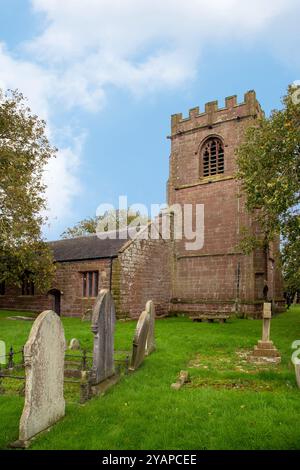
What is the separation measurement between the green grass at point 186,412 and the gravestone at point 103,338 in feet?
1.29

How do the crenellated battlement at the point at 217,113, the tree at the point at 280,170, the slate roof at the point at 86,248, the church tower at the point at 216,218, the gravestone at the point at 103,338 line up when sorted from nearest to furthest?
the gravestone at the point at 103,338 < the tree at the point at 280,170 < the slate roof at the point at 86,248 < the church tower at the point at 216,218 < the crenellated battlement at the point at 217,113

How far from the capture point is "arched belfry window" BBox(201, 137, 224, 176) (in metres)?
25.5

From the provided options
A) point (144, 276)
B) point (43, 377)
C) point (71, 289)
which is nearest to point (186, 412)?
point (43, 377)

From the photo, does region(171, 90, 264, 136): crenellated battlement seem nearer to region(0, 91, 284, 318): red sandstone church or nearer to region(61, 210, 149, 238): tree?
region(0, 91, 284, 318): red sandstone church

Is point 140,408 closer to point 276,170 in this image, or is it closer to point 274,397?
point 274,397

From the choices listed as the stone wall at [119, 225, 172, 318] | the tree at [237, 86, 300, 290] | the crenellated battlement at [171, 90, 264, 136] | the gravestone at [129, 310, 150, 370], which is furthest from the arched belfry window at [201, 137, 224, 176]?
the gravestone at [129, 310, 150, 370]

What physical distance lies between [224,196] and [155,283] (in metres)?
7.41

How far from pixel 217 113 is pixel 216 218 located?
294 inches

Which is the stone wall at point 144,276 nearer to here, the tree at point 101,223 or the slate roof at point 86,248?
the slate roof at point 86,248

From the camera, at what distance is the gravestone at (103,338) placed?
7.07 meters

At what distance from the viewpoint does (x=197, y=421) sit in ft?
17.8

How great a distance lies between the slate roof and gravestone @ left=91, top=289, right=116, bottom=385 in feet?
42.2

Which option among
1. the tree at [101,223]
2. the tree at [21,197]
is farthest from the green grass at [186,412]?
the tree at [101,223]
